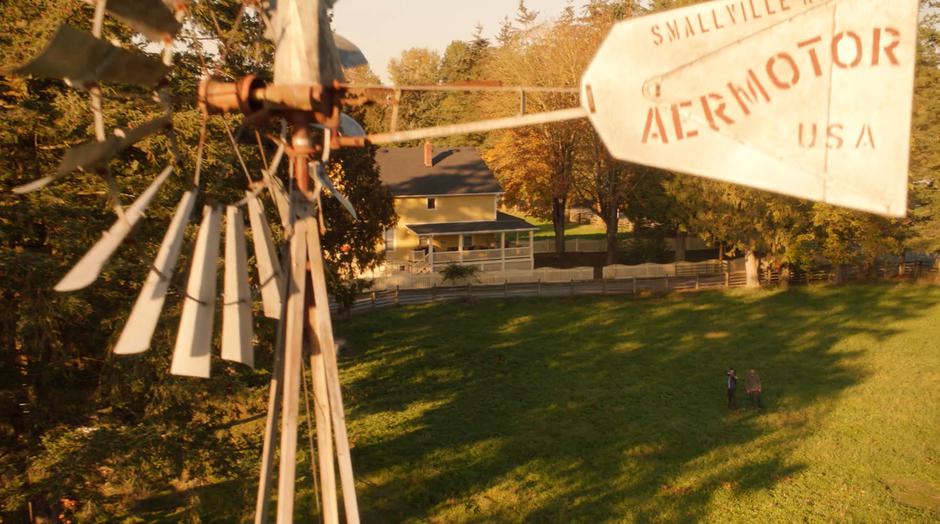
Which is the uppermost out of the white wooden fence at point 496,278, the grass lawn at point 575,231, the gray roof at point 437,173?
the gray roof at point 437,173

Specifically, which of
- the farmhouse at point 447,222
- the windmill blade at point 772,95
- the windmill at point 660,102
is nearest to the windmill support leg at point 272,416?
the windmill at point 660,102

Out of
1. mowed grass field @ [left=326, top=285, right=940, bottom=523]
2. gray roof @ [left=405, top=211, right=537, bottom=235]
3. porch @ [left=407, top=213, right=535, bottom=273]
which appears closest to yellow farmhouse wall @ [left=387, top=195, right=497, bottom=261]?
porch @ [left=407, top=213, right=535, bottom=273]

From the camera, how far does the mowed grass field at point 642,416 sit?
47.7 ft

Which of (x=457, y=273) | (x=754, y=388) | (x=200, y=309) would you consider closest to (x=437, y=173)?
(x=457, y=273)

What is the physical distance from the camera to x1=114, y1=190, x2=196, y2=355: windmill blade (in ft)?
11.2

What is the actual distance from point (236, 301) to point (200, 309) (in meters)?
0.29

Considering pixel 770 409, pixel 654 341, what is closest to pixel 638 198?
pixel 654 341

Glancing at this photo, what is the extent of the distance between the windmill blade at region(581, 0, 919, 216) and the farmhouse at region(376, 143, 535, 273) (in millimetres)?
37543

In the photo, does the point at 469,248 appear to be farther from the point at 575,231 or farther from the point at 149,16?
the point at 149,16

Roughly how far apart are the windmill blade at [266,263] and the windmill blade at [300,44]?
74cm

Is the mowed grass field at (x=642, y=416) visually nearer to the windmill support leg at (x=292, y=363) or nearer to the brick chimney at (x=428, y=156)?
the windmill support leg at (x=292, y=363)

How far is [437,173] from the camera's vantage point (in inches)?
1794

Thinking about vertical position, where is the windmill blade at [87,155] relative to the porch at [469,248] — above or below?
above

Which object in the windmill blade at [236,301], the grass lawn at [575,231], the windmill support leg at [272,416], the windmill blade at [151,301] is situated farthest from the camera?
the grass lawn at [575,231]
